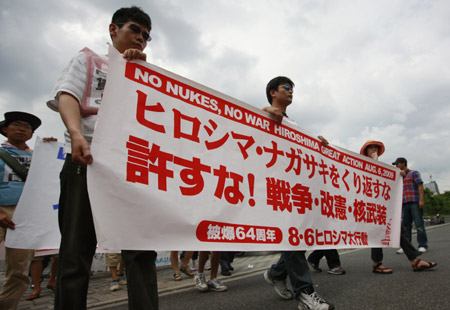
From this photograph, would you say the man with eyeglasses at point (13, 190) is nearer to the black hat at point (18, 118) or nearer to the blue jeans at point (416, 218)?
the black hat at point (18, 118)

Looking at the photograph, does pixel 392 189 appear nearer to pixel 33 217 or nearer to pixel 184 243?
pixel 184 243

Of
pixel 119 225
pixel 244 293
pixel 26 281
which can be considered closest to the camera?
pixel 119 225

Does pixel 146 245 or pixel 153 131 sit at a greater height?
pixel 153 131

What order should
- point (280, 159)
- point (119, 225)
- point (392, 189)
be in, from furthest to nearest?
1. point (392, 189)
2. point (280, 159)
3. point (119, 225)

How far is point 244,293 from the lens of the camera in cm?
328

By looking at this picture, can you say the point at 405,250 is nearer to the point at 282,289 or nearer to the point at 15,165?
the point at 282,289

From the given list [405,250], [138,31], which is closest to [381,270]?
[405,250]

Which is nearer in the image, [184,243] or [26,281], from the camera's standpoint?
[184,243]

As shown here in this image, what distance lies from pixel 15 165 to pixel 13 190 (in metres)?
0.25

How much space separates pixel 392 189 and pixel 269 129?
8.37 ft

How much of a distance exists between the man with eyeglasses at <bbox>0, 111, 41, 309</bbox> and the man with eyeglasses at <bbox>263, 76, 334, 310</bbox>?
218 cm

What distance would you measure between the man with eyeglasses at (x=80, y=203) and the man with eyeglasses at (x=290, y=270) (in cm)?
131

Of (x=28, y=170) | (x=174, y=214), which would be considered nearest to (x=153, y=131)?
(x=174, y=214)

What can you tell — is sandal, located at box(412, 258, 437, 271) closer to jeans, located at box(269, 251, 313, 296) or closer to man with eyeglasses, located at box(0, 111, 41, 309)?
jeans, located at box(269, 251, 313, 296)
